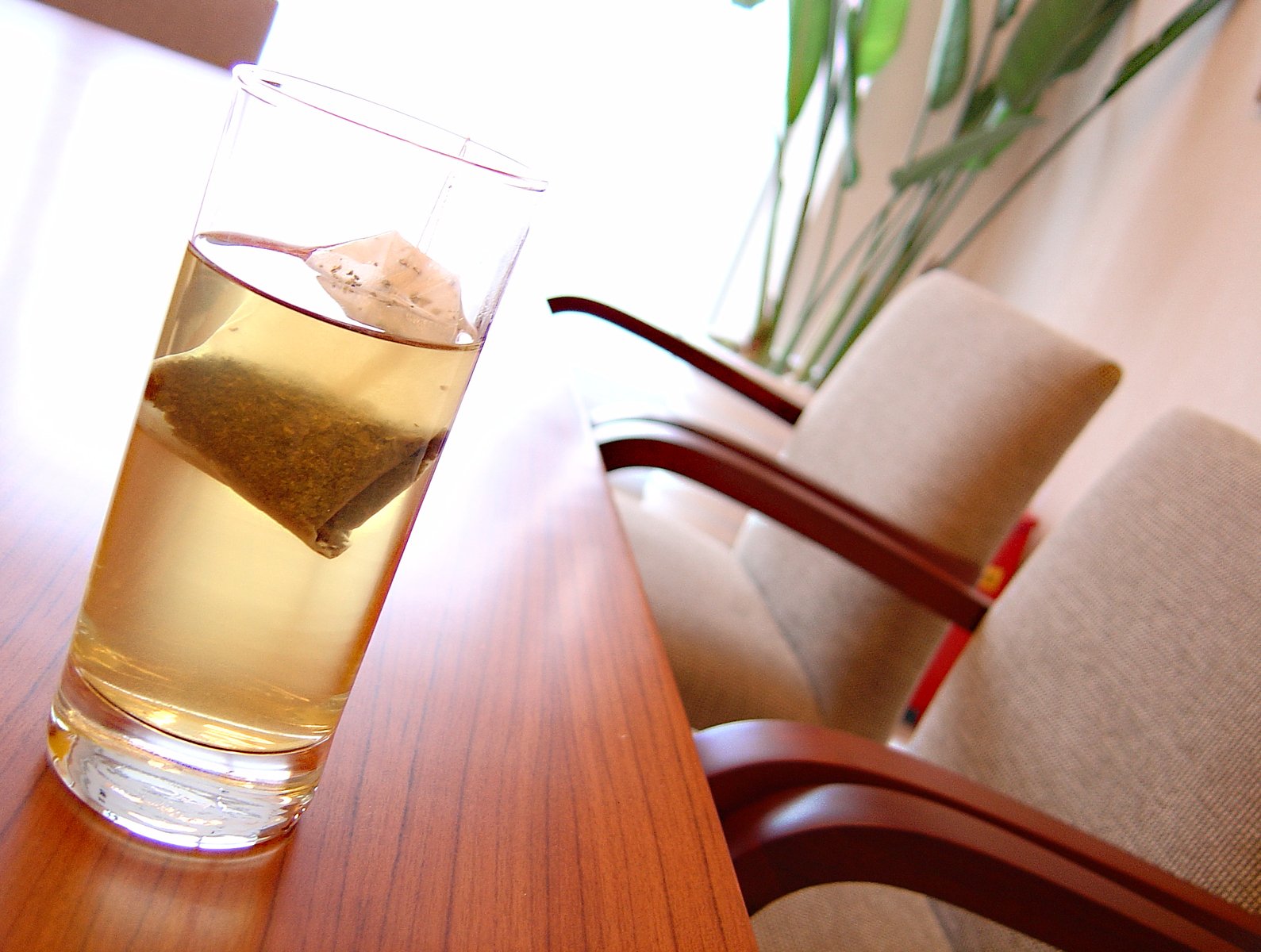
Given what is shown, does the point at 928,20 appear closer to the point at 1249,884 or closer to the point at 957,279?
the point at 957,279

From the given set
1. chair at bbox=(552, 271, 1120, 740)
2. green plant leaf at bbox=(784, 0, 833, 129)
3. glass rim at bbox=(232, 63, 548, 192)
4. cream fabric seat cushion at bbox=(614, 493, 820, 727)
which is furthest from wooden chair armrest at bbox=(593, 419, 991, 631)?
green plant leaf at bbox=(784, 0, 833, 129)

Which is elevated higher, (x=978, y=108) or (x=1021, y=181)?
(x=978, y=108)

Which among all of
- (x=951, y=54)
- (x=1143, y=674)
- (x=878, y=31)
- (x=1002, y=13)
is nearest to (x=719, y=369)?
(x=1143, y=674)

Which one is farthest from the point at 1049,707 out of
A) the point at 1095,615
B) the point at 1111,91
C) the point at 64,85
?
the point at 1111,91

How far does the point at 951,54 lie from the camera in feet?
10.4

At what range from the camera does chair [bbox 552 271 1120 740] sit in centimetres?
124

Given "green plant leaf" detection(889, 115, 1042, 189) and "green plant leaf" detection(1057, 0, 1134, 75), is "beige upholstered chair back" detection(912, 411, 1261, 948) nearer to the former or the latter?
"green plant leaf" detection(889, 115, 1042, 189)

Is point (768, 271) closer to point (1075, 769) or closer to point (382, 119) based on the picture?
point (1075, 769)

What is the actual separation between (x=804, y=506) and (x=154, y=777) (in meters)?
0.99

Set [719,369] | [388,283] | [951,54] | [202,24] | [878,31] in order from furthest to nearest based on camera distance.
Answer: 1. [951,54]
2. [878,31]
3. [202,24]
4. [719,369]
5. [388,283]

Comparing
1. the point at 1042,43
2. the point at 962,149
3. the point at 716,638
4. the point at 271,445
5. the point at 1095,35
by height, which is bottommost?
the point at 716,638

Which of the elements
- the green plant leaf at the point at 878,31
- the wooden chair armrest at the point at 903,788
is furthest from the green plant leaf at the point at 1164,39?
the wooden chair armrest at the point at 903,788

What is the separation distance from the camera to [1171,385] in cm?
259

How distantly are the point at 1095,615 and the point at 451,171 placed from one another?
0.88 meters
